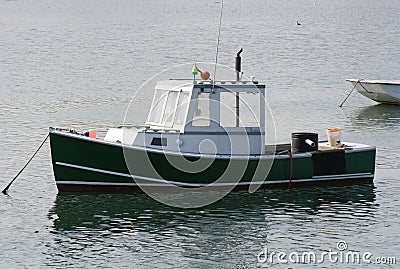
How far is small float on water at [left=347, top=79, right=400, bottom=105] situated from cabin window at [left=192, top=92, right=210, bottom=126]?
1790 cm

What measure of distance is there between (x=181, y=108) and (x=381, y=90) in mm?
18418

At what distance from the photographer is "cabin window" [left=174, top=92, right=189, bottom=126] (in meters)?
22.3

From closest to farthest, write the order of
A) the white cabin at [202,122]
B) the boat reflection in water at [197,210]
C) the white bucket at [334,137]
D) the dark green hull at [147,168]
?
the boat reflection in water at [197,210], the dark green hull at [147,168], the white cabin at [202,122], the white bucket at [334,137]

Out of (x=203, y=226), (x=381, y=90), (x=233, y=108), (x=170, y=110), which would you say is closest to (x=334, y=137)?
(x=233, y=108)

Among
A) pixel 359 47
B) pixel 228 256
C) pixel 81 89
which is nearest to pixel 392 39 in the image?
pixel 359 47

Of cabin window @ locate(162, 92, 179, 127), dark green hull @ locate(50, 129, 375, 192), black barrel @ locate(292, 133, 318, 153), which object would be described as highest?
cabin window @ locate(162, 92, 179, 127)

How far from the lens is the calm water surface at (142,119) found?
19.0m

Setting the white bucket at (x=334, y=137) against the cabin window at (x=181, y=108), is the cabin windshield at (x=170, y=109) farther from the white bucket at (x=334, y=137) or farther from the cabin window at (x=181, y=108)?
the white bucket at (x=334, y=137)

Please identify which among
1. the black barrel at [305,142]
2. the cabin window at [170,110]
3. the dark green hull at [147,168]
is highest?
the cabin window at [170,110]

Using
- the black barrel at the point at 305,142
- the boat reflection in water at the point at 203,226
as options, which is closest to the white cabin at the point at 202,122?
the black barrel at the point at 305,142

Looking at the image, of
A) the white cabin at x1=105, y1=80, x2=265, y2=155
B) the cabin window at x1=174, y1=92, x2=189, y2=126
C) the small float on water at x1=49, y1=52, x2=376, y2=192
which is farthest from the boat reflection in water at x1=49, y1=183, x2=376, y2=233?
the cabin window at x1=174, y1=92, x2=189, y2=126

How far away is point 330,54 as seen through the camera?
6531 centimetres

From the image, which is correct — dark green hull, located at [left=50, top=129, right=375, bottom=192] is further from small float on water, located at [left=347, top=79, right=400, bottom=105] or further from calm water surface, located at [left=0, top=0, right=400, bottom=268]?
small float on water, located at [left=347, top=79, right=400, bottom=105]

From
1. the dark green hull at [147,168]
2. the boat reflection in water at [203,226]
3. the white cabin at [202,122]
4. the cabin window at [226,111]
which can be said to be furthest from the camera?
the cabin window at [226,111]
